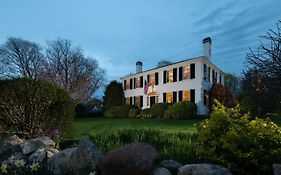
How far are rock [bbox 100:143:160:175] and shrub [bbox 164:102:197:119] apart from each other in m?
23.7

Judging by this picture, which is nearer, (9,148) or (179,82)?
(9,148)

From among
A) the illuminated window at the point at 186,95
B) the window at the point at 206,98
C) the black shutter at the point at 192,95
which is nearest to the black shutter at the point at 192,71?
the black shutter at the point at 192,95

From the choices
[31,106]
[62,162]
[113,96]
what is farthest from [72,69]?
[62,162]

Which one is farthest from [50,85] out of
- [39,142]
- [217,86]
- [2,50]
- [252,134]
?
[2,50]

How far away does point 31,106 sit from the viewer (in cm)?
902

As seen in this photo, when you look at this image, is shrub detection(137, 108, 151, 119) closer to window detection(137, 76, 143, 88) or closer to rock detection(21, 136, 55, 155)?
window detection(137, 76, 143, 88)

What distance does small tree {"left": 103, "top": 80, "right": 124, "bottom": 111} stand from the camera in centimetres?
4325

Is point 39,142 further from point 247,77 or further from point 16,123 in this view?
point 247,77

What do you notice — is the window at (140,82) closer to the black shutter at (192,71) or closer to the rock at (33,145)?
the black shutter at (192,71)

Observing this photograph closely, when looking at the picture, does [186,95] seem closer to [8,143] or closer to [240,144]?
[8,143]

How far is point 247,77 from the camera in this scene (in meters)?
10.9

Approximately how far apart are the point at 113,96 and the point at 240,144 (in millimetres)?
38935

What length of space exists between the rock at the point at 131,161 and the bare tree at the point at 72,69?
35.3 m

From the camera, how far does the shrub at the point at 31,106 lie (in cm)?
877
